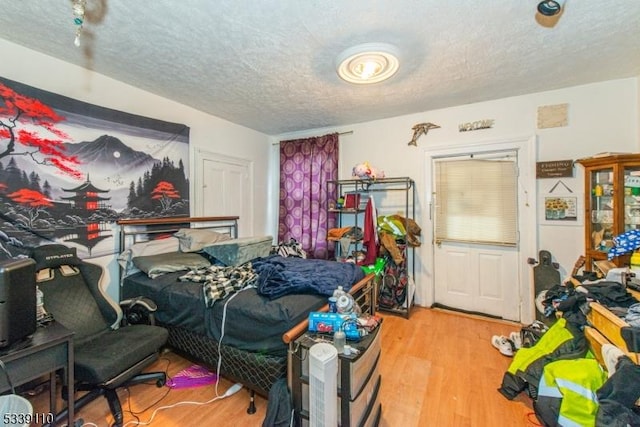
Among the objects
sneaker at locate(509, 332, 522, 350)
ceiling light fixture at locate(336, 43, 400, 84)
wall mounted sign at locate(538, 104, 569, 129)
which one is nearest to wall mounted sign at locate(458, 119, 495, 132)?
wall mounted sign at locate(538, 104, 569, 129)

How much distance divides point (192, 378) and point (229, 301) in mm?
814

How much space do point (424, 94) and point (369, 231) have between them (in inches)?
65.1

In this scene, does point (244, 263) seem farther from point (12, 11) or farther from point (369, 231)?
point (12, 11)

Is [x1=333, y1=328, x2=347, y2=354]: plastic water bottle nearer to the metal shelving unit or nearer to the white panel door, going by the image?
the metal shelving unit

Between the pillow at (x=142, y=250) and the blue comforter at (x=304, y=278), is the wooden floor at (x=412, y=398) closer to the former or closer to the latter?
the blue comforter at (x=304, y=278)

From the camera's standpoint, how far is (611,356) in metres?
1.46

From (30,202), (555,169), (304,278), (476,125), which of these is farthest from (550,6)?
(30,202)

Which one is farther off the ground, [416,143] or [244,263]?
[416,143]

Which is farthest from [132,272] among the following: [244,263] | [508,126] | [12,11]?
[508,126]

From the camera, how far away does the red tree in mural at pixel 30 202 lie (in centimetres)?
199

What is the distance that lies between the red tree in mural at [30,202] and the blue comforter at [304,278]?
1730mm

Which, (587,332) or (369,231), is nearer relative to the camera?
(587,332)

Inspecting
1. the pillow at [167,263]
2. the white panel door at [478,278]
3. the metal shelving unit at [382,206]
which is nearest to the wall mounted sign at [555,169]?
the white panel door at [478,278]

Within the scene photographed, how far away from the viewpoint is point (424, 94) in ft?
9.46
